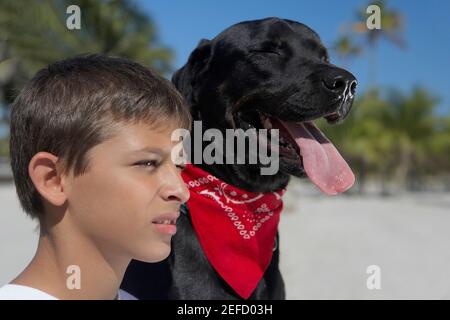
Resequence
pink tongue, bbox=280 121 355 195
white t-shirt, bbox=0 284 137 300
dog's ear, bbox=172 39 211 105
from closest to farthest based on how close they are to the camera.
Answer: white t-shirt, bbox=0 284 137 300
pink tongue, bbox=280 121 355 195
dog's ear, bbox=172 39 211 105

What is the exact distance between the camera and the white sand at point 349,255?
566 centimetres

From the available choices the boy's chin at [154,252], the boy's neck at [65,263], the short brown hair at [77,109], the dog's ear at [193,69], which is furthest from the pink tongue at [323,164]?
the boy's neck at [65,263]

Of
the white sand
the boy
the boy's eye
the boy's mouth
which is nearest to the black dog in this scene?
the boy

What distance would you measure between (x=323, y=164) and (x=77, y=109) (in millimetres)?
1365

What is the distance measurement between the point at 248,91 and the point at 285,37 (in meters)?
0.38

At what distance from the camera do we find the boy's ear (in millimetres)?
1464

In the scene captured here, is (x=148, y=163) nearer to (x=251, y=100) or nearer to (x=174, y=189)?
(x=174, y=189)

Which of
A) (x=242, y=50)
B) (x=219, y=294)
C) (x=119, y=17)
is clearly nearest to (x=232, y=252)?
(x=219, y=294)

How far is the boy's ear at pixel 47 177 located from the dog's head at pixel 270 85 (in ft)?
3.82

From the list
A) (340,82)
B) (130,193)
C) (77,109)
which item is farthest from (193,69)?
(130,193)

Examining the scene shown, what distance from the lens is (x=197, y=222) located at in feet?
7.72

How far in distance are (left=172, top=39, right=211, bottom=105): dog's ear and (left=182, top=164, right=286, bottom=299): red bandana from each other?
503 mm

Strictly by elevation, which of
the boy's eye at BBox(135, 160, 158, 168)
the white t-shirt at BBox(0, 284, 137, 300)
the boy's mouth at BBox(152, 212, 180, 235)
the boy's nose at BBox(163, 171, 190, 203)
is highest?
the boy's eye at BBox(135, 160, 158, 168)

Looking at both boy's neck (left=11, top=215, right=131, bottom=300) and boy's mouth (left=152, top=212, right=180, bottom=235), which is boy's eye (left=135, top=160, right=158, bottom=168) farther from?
boy's neck (left=11, top=215, right=131, bottom=300)
